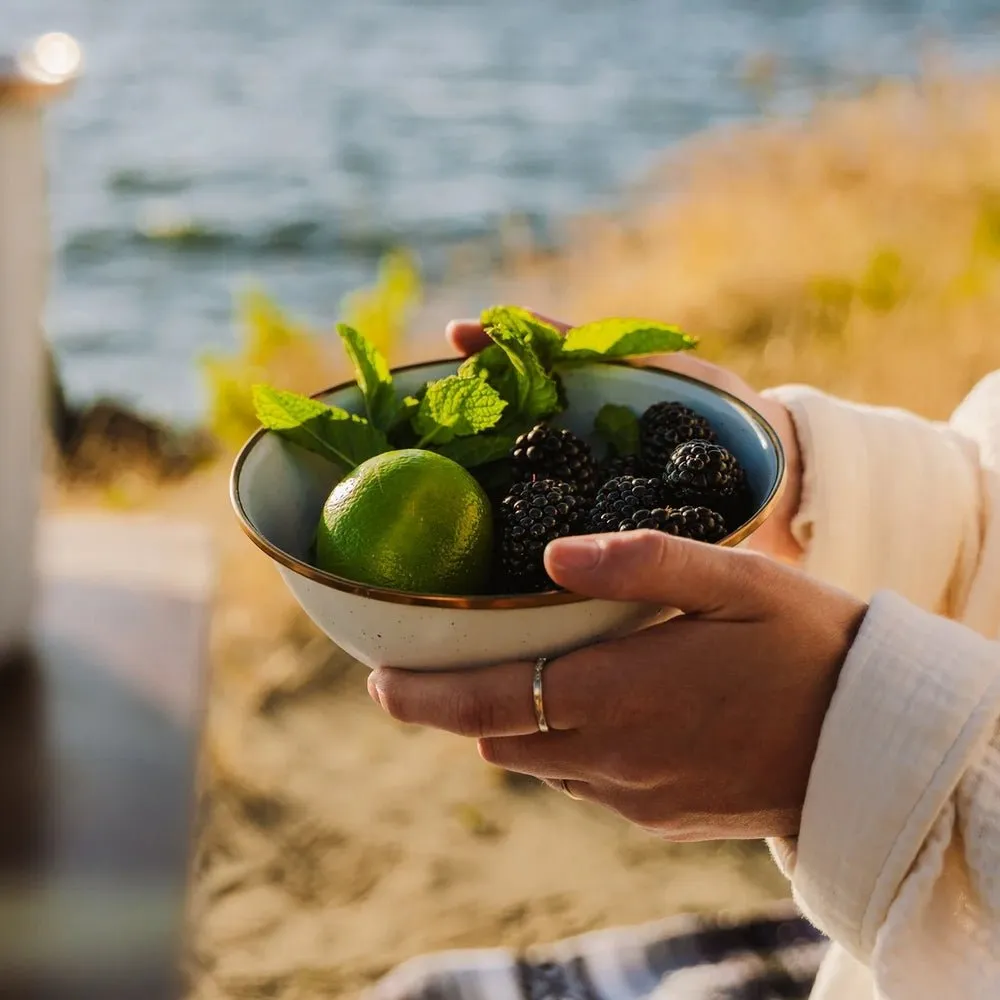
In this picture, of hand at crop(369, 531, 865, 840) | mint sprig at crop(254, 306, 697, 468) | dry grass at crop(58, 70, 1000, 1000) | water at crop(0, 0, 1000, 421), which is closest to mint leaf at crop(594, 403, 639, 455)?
mint sprig at crop(254, 306, 697, 468)

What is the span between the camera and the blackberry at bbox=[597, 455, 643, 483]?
0.95m

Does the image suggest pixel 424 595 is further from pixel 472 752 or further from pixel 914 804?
pixel 472 752

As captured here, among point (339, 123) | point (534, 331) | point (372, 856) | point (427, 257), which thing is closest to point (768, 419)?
point (534, 331)

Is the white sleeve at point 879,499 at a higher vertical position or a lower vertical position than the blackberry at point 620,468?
lower

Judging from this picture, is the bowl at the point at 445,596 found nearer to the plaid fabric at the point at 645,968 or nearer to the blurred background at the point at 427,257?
the plaid fabric at the point at 645,968

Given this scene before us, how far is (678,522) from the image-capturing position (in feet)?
2.71

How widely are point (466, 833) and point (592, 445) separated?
1.46 m

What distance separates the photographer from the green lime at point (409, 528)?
806 mm

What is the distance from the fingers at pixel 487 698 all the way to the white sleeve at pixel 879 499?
0.42m

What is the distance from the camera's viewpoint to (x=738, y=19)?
10883mm

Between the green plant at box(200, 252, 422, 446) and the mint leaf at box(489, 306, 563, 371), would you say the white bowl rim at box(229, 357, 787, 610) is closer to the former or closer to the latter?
the mint leaf at box(489, 306, 563, 371)

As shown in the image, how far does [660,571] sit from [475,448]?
236 mm

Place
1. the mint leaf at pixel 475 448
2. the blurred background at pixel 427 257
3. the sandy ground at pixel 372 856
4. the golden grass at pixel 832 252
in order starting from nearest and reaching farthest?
the mint leaf at pixel 475 448, the sandy ground at pixel 372 856, the blurred background at pixel 427 257, the golden grass at pixel 832 252

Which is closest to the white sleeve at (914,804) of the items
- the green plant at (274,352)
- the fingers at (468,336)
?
the fingers at (468,336)
